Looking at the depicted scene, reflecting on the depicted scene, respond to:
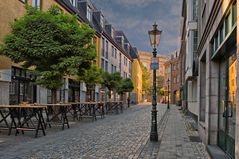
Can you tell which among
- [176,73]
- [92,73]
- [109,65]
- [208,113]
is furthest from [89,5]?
[176,73]

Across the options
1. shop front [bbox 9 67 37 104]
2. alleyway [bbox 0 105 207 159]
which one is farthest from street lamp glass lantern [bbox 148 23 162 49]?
shop front [bbox 9 67 37 104]

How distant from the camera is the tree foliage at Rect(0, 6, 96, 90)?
46.1 feet

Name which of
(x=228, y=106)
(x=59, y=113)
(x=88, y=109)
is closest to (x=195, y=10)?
(x=88, y=109)

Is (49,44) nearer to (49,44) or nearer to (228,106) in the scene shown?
(49,44)

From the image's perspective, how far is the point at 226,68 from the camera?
7039 millimetres

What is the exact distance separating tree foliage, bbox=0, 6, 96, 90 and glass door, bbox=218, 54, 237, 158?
8363 mm

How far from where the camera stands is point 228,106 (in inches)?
257

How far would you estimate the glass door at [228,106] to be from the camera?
5926 millimetres

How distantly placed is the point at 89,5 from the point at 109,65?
33.1 feet

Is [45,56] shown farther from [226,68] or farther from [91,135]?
[226,68]

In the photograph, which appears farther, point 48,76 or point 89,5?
A: point 89,5

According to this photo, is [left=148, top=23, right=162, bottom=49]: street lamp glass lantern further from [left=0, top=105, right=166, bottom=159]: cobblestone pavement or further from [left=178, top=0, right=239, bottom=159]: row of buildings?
[left=0, top=105, right=166, bottom=159]: cobblestone pavement

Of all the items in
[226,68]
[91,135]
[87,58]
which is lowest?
[91,135]

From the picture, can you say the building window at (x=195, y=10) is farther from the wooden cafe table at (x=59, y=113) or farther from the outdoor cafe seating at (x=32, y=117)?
the wooden cafe table at (x=59, y=113)
